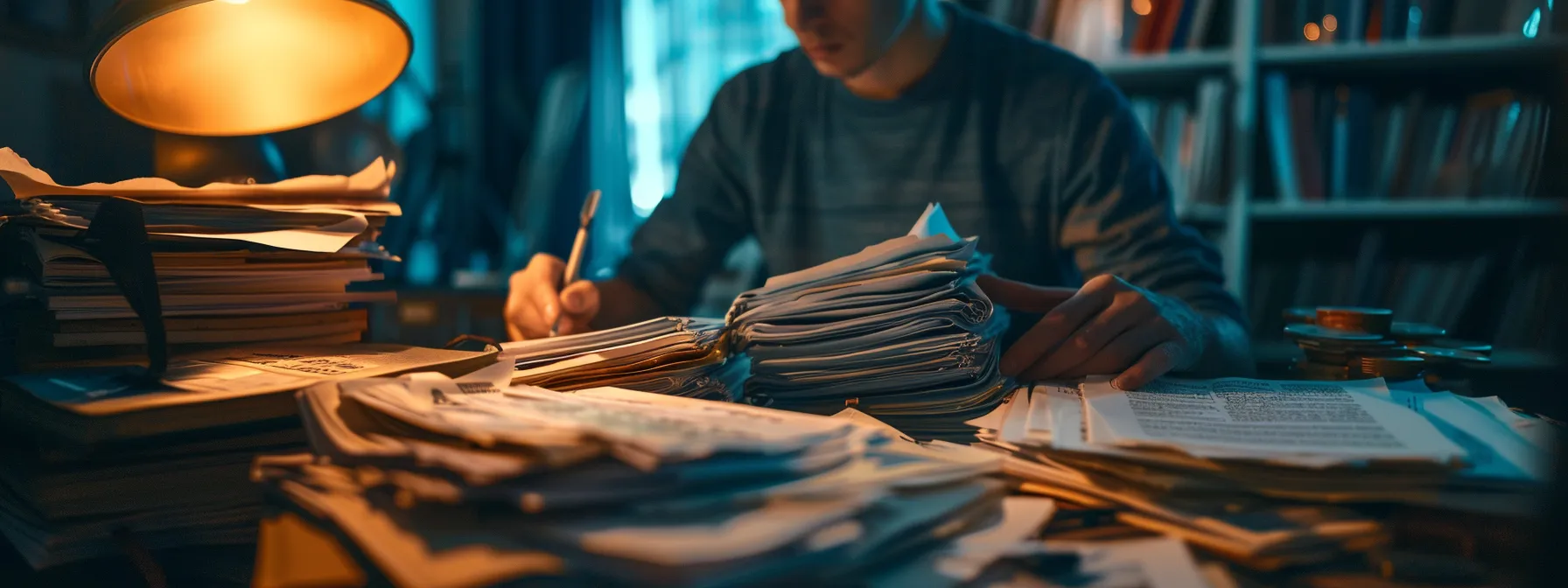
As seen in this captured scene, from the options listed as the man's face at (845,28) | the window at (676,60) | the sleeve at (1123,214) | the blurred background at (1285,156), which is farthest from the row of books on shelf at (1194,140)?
the window at (676,60)

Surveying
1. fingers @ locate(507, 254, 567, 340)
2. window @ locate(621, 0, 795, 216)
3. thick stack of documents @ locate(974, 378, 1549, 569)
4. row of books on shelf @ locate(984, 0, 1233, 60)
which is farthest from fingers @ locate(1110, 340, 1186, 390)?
window @ locate(621, 0, 795, 216)

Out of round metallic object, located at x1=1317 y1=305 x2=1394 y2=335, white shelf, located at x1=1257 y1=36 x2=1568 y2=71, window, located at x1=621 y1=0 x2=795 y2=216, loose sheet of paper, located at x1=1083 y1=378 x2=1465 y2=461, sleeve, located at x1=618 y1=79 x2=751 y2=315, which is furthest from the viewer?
window, located at x1=621 y1=0 x2=795 y2=216

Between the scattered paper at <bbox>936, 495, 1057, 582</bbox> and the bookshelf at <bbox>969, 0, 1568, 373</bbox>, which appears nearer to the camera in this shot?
the scattered paper at <bbox>936, 495, 1057, 582</bbox>

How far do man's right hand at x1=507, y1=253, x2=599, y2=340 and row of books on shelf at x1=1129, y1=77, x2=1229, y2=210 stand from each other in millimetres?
1394

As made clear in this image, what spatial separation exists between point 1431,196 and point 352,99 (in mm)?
2126

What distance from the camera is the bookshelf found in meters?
1.79

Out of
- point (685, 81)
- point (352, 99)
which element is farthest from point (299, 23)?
point (685, 81)

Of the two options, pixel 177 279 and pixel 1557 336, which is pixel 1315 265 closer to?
pixel 1557 336

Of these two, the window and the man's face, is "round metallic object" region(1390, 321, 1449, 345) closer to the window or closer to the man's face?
the man's face

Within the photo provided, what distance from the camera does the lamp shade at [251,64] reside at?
0.66 m

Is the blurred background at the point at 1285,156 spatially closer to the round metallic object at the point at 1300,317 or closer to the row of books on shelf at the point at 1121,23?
the row of books on shelf at the point at 1121,23

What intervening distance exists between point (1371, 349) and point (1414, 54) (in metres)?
1.46

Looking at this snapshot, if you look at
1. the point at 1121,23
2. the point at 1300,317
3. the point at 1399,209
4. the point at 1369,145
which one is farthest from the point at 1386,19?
the point at 1300,317

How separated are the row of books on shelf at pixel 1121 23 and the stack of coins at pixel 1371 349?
1.26 meters
